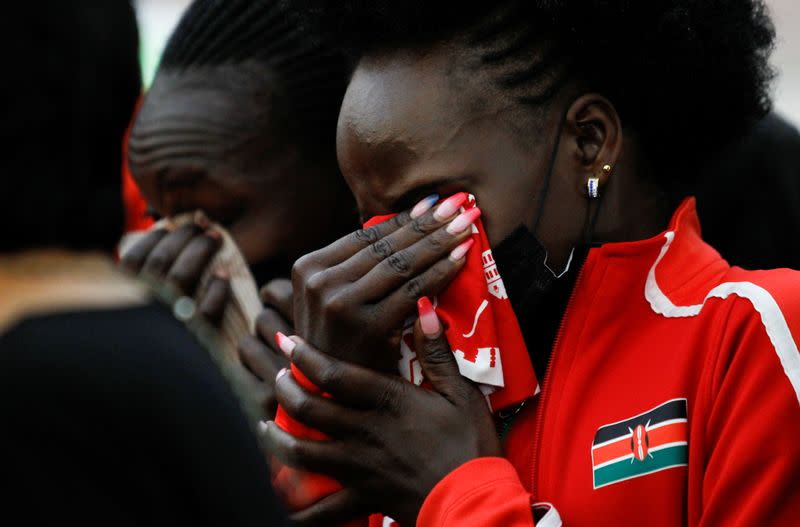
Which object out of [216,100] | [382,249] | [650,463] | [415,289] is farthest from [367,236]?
[216,100]

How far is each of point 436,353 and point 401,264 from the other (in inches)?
7.4

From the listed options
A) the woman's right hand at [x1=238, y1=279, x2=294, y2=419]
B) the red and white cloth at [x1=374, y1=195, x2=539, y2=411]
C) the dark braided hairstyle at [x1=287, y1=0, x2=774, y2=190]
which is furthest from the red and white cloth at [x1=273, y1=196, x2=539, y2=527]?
the woman's right hand at [x1=238, y1=279, x2=294, y2=419]

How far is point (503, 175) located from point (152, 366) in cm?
111

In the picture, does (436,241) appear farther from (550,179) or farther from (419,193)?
(550,179)

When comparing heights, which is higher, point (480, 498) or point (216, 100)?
point (216, 100)

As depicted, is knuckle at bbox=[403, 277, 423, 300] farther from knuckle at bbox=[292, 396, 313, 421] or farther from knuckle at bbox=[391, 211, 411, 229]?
knuckle at bbox=[292, 396, 313, 421]

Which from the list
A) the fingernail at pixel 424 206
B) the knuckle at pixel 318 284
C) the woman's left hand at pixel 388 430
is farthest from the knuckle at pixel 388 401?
the fingernail at pixel 424 206

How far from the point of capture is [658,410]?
2.07 metres

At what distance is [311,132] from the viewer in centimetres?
306

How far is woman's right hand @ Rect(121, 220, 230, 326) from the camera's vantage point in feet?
9.68

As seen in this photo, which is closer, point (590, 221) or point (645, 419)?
point (645, 419)

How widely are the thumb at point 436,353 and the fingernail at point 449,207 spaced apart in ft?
0.55

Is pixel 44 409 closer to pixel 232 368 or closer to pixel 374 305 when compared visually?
pixel 374 305

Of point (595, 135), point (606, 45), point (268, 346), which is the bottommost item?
point (268, 346)
